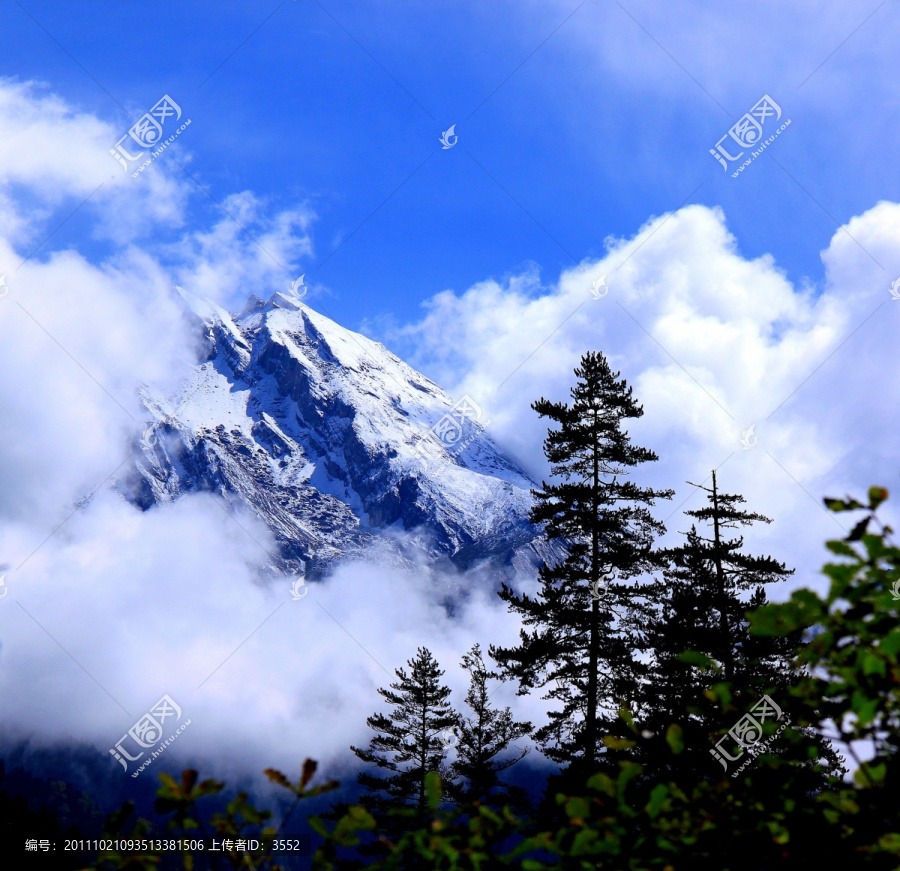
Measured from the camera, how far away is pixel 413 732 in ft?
99.2

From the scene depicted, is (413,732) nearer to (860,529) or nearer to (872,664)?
(872,664)

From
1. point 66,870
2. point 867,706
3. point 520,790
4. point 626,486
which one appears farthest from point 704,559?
point 867,706

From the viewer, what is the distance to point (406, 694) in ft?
105

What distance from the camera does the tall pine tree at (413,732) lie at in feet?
93.0

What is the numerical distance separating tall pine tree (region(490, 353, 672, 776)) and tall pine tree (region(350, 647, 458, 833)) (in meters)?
14.6

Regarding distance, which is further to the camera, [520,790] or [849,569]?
[520,790]

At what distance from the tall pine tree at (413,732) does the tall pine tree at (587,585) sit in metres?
14.6

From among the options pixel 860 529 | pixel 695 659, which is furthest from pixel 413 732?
pixel 860 529

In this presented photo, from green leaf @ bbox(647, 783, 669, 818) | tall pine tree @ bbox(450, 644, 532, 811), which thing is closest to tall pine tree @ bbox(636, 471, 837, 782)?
tall pine tree @ bbox(450, 644, 532, 811)

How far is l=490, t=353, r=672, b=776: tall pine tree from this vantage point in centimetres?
1524

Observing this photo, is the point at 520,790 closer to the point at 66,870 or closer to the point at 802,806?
the point at 66,870

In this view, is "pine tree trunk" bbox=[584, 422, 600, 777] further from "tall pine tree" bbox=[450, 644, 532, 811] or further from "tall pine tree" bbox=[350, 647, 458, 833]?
"tall pine tree" bbox=[350, 647, 458, 833]

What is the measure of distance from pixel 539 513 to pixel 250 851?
47.5ft

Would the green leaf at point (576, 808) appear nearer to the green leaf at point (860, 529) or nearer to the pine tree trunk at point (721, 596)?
the green leaf at point (860, 529)
